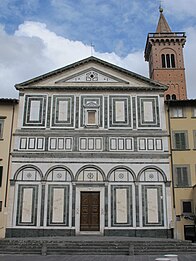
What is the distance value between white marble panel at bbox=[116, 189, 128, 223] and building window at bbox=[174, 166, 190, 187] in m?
3.73

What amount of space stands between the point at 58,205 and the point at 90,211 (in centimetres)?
221

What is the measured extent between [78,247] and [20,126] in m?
10.0

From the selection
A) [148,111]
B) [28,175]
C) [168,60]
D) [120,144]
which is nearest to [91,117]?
[120,144]

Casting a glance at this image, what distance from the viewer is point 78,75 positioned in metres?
23.8

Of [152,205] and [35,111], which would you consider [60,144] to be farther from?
[152,205]

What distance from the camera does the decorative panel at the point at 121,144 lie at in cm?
2177

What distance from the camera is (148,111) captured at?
75.2 ft

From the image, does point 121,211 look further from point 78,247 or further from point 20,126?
point 20,126

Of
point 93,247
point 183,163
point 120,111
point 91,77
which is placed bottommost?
point 93,247

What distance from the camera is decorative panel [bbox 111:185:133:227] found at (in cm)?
2042

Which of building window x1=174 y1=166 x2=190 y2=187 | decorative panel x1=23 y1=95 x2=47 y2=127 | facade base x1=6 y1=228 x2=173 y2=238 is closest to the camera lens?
facade base x1=6 y1=228 x2=173 y2=238

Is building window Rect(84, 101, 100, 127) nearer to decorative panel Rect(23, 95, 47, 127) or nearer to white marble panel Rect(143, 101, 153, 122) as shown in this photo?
decorative panel Rect(23, 95, 47, 127)

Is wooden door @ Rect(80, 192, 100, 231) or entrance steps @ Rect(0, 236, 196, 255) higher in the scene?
wooden door @ Rect(80, 192, 100, 231)

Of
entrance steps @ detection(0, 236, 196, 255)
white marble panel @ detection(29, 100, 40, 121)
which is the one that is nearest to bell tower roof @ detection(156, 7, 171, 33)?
white marble panel @ detection(29, 100, 40, 121)
